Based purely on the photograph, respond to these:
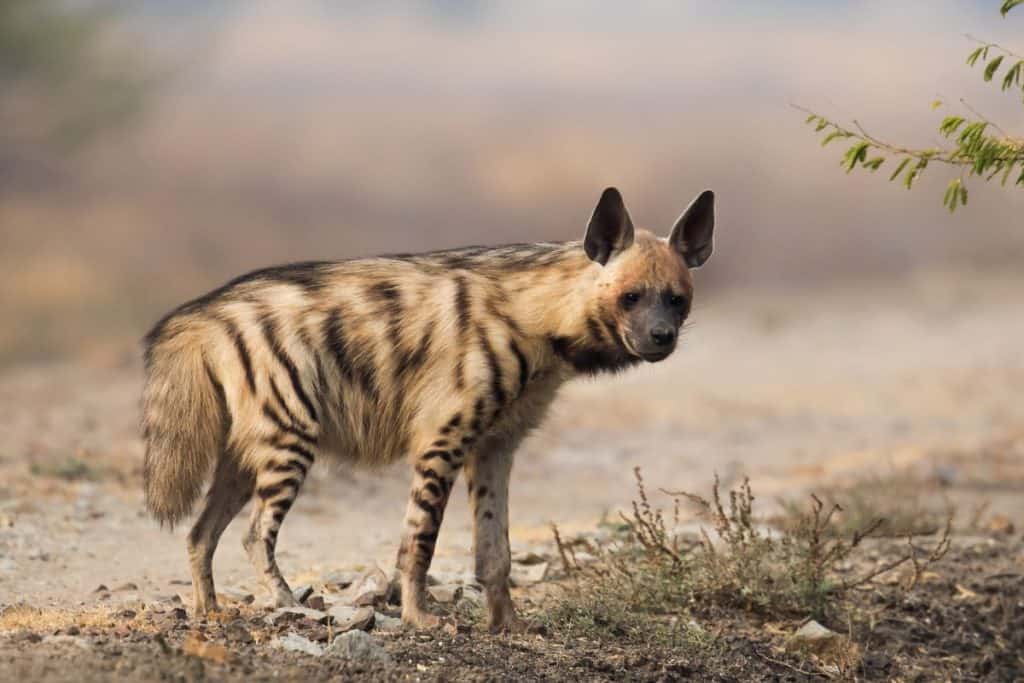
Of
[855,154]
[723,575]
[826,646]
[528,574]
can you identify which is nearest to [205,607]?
[528,574]

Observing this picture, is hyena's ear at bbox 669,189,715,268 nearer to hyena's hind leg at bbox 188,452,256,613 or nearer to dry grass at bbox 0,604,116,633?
hyena's hind leg at bbox 188,452,256,613

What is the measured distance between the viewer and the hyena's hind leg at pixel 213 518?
565cm

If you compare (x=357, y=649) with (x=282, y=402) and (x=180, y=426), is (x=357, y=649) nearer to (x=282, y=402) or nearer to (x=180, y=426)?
(x=282, y=402)

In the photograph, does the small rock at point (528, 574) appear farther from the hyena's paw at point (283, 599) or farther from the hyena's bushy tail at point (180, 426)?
the hyena's bushy tail at point (180, 426)

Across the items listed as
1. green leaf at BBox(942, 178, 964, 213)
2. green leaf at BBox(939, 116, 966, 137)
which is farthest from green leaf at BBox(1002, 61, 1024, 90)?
green leaf at BBox(942, 178, 964, 213)

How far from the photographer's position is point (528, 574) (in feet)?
22.1

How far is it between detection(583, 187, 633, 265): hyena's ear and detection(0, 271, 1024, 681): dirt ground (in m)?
0.59

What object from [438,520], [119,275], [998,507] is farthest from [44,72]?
[438,520]

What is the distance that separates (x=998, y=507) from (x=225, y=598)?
18.8ft

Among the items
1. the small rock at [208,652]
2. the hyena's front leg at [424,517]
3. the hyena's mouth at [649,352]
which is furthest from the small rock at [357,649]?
the hyena's mouth at [649,352]

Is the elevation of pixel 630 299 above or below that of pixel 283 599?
above

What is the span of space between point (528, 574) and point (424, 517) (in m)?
1.42

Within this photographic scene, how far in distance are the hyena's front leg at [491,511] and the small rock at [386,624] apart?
0.39 meters

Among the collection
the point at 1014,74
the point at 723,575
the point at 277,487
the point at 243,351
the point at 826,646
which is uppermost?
the point at 1014,74
